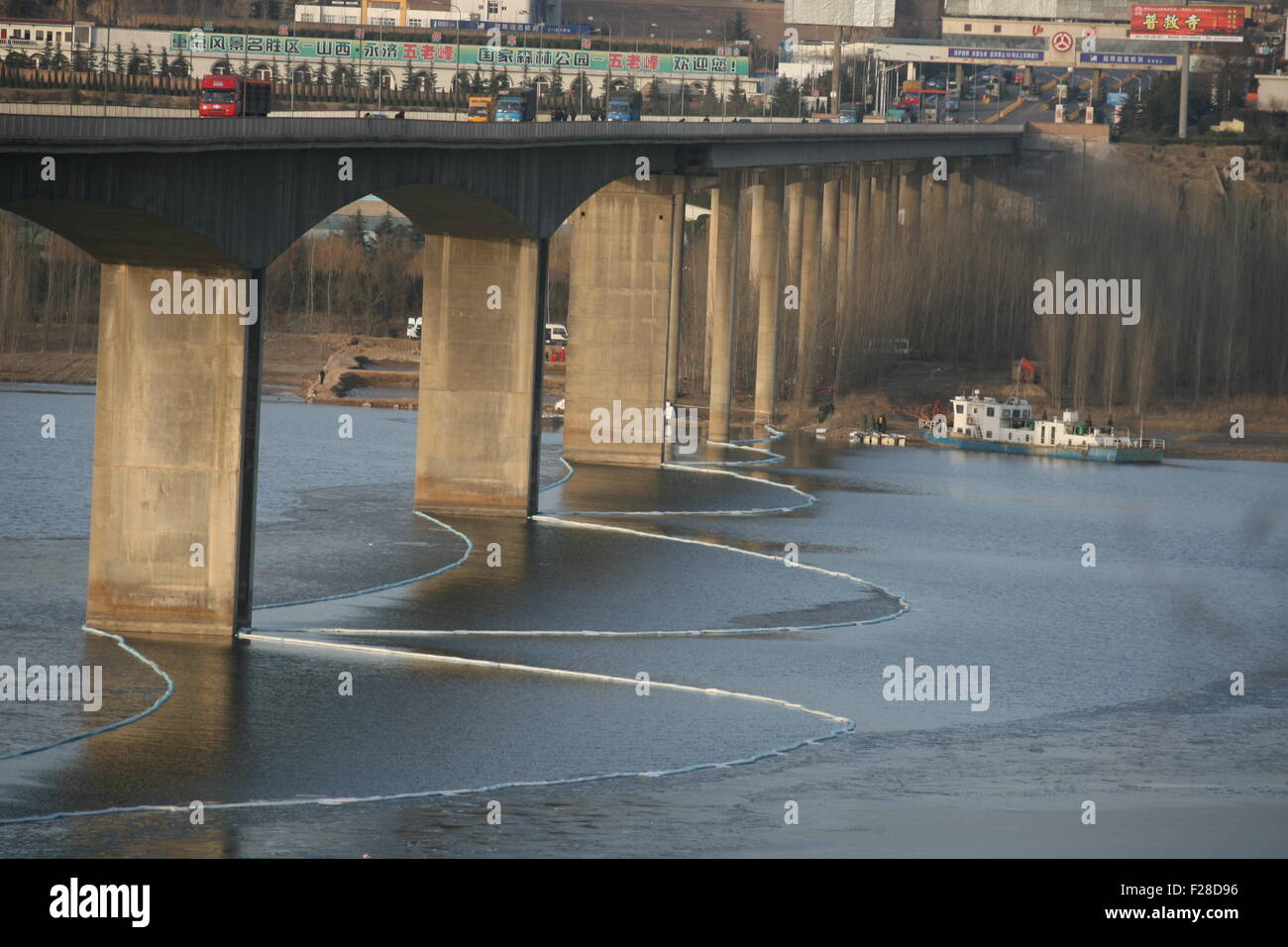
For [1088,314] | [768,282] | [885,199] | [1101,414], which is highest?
[885,199]

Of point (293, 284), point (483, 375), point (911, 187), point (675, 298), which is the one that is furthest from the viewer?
point (911, 187)

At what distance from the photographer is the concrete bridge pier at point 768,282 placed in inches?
3413

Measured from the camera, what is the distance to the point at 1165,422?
91062 mm

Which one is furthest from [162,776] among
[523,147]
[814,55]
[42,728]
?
[814,55]

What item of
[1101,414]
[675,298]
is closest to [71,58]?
[675,298]

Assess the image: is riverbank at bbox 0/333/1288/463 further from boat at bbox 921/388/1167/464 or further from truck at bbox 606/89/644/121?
truck at bbox 606/89/644/121

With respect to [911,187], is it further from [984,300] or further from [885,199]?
[984,300]

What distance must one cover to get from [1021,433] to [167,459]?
54656mm

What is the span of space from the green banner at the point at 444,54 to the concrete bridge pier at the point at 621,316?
478 centimetres

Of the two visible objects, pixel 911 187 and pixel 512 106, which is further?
pixel 911 187

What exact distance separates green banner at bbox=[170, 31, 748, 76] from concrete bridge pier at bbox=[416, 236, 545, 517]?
18.4ft

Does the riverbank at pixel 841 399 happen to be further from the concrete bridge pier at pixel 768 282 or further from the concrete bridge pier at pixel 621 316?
the concrete bridge pier at pixel 621 316

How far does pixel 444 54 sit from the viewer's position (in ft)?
310
